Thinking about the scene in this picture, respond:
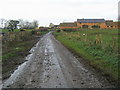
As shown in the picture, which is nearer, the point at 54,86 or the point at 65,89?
the point at 65,89

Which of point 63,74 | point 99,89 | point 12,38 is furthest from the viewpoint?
point 12,38

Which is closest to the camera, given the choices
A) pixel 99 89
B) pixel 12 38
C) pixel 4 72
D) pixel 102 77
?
pixel 99 89

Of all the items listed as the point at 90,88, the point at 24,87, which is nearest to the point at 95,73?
the point at 90,88

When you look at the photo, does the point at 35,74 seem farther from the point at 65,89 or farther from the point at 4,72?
the point at 65,89

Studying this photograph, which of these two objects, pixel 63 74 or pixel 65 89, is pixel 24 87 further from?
pixel 63 74

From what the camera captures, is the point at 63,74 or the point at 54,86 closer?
the point at 54,86

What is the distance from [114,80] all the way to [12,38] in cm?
2587

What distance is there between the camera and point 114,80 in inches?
343

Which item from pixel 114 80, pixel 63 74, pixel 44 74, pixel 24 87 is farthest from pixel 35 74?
pixel 114 80

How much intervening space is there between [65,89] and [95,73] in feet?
11.1

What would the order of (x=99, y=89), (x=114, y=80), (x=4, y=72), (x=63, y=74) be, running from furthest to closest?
(x=4, y=72)
(x=63, y=74)
(x=114, y=80)
(x=99, y=89)

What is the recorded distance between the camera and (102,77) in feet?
30.7

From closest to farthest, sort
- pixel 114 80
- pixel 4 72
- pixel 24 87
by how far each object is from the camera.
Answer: pixel 24 87 < pixel 114 80 < pixel 4 72

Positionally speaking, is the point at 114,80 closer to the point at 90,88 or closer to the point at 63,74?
the point at 90,88
